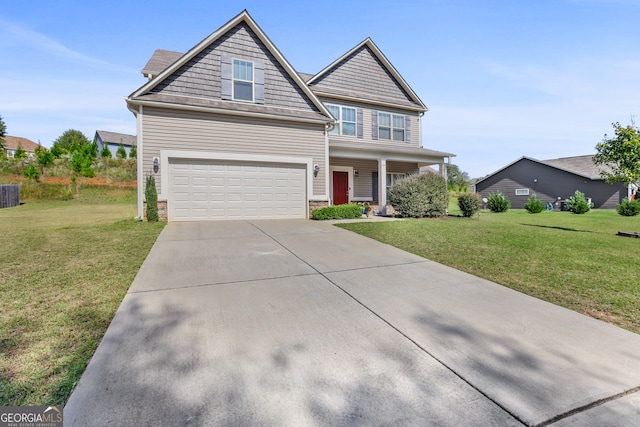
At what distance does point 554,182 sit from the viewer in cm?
2394

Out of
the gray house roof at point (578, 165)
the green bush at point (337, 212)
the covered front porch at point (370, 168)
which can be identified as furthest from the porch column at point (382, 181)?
the gray house roof at point (578, 165)

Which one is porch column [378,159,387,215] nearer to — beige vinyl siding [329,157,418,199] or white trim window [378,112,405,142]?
beige vinyl siding [329,157,418,199]

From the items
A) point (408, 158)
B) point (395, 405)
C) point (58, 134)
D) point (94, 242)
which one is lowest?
point (395, 405)

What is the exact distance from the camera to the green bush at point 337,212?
1129 cm

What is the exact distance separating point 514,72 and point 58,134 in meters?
59.1

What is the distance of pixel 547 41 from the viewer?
9.87 metres

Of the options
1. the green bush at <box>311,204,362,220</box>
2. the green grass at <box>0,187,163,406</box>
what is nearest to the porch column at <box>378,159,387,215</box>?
the green bush at <box>311,204,362,220</box>

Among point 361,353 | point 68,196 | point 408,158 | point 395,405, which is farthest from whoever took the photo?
point 68,196

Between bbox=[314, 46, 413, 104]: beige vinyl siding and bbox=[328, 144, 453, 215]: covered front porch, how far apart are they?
3.52m

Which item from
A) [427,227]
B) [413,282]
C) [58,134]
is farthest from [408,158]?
[58,134]

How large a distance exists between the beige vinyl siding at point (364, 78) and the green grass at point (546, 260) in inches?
361

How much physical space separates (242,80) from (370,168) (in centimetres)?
833

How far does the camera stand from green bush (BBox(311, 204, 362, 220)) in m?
11.3

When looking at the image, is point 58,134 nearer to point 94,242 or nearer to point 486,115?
point 94,242
